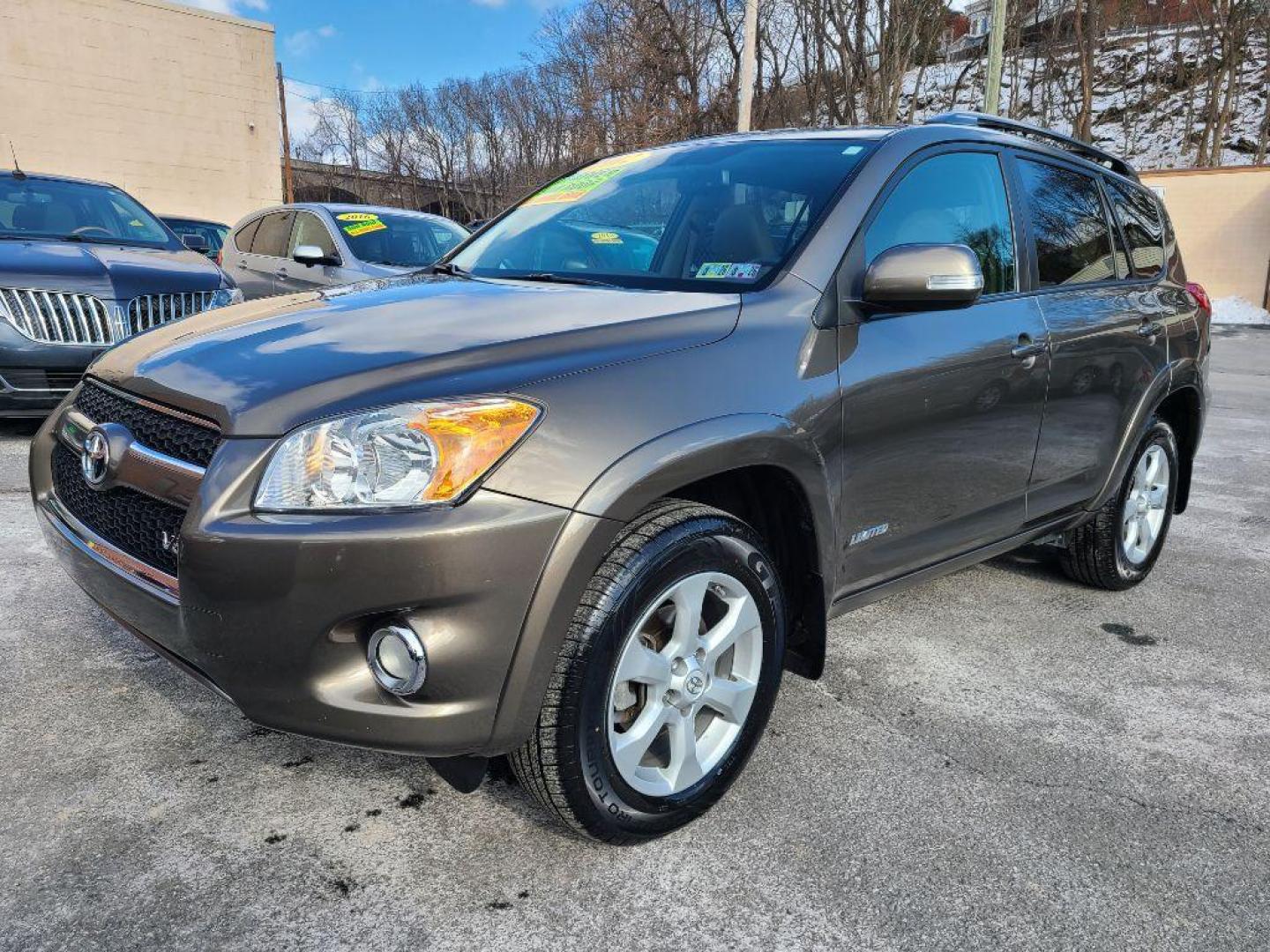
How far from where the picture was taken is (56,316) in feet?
17.5

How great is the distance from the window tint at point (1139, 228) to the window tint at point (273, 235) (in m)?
6.76

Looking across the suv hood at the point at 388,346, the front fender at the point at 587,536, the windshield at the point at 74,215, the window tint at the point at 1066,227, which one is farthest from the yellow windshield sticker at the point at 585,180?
the windshield at the point at 74,215

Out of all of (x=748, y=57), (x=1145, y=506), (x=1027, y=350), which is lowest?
(x=1145, y=506)

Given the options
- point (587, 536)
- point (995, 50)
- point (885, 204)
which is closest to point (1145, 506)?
point (885, 204)

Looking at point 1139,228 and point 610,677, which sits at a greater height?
point 1139,228

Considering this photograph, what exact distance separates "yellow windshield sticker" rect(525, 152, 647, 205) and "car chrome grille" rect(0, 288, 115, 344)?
3.29m

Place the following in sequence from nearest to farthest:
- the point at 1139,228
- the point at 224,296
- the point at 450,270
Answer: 1. the point at 450,270
2. the point at 1139,228
3. the point at 224,296

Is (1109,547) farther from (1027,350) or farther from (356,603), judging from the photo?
(356,603)

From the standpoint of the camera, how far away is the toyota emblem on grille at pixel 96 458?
2.10 meters

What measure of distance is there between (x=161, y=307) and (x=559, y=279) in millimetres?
4024

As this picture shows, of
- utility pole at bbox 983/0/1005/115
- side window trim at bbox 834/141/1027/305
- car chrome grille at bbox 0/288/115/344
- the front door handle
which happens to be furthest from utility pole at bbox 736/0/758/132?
the front door handle

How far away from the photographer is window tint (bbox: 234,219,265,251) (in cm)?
906

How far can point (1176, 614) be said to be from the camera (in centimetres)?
373

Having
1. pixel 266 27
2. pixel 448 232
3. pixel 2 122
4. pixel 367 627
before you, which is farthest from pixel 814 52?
pixel 367 627
